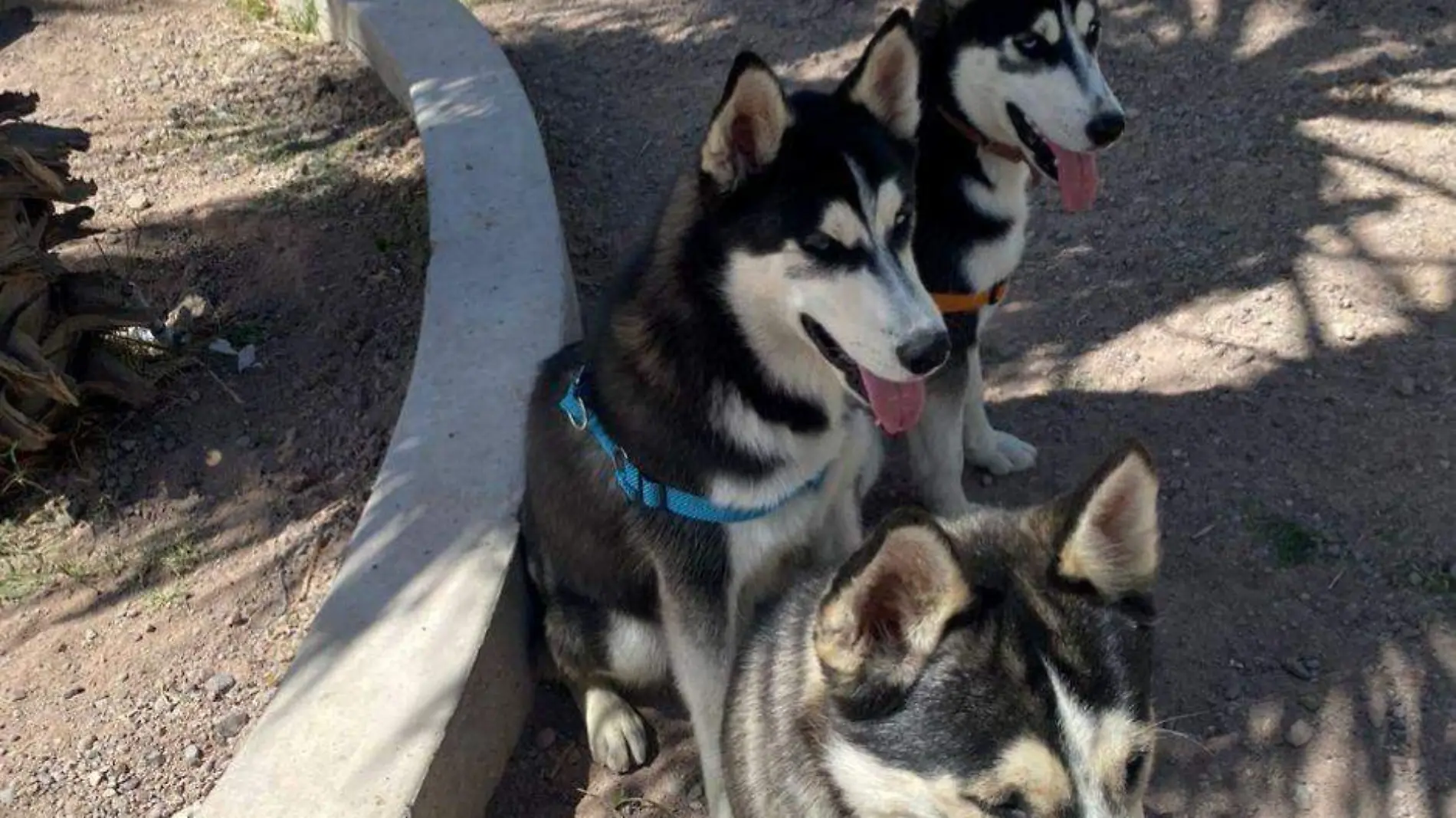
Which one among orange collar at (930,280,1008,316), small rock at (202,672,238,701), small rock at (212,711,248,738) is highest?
orange collar at (930,280,1008,316)

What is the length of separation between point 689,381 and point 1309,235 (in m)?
3.12

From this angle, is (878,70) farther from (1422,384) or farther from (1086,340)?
(1422,384)

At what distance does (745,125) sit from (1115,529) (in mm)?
1210

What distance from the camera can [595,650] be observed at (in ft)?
10.9

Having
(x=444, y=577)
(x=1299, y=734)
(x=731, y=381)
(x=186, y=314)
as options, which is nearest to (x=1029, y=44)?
(x=731, y=381)

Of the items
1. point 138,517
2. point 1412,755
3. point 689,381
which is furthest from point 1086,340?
point 138,517

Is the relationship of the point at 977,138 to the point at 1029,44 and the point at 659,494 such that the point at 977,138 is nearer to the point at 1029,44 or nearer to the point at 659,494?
the point at 1029,44

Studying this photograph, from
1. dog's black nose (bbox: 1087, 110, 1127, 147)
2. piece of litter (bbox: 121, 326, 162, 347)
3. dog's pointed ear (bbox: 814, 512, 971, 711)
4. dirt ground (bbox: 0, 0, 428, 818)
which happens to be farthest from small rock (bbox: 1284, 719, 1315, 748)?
piece of litter (bbox: 121, 326, 162, 347)

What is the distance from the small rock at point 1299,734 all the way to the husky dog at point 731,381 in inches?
51.2

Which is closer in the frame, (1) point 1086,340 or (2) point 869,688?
(2) point 869,688

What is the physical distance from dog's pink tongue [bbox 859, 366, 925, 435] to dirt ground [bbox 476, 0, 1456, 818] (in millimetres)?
1142

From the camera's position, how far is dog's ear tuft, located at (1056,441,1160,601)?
2.11 metres

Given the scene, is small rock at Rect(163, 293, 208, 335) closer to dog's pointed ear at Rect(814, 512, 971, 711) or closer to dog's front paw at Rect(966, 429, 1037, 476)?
dog's front paw at Rect(966, 429, 1037, 476)

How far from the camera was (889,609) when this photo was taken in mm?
2172
